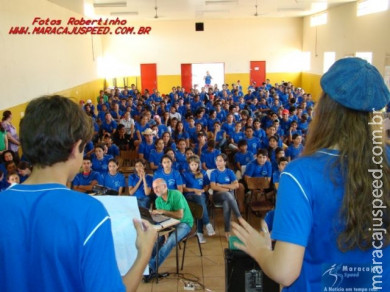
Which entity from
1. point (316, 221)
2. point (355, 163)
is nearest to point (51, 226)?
point (316, 221)

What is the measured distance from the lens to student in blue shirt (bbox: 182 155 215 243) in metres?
6.28

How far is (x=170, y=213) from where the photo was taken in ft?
16.9

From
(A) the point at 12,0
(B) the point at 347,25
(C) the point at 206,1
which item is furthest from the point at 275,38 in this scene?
(A) the point at 12,0

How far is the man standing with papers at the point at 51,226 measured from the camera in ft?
3.60

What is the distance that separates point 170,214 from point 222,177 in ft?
5.38

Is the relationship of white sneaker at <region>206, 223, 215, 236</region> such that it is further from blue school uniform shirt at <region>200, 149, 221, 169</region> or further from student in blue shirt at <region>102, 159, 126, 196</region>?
blue school uniform shirt at <region>200, 149, 221, 169</region>

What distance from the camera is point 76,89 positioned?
15852 millimetres

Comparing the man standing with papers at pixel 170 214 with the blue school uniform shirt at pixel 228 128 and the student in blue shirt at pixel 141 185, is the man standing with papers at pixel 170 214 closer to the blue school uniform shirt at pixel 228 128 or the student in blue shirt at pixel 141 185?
the student in blue shirt at pixel 141 185

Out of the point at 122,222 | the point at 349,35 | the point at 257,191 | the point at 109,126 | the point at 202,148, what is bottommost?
the point at 257,191

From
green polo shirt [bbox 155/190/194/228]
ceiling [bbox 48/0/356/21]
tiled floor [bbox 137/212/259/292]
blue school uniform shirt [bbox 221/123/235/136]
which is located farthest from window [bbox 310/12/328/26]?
green polo shirt [bbox 155/190/194/228]

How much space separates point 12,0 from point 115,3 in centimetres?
510

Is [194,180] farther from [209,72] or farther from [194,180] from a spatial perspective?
[209,72]

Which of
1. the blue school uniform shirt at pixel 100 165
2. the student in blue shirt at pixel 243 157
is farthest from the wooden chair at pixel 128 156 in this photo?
the student in blue shirt at pixel 243 157

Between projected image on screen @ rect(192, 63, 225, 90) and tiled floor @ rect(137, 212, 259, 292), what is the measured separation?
17.9m
